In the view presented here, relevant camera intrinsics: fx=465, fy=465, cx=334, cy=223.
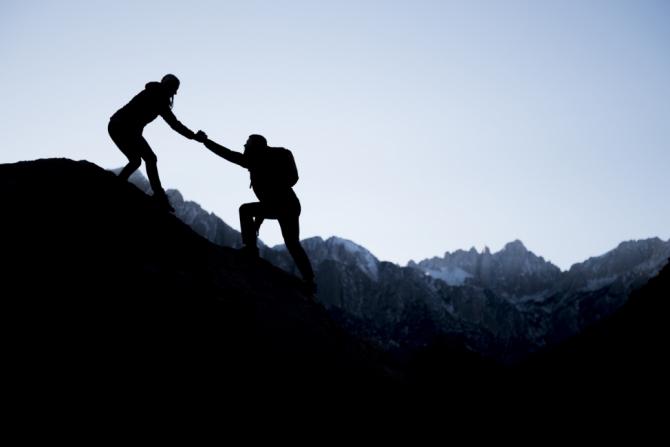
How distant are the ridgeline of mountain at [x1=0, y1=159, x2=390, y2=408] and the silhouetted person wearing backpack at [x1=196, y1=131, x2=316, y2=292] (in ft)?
4.19

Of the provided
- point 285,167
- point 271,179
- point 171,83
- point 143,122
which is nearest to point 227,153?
point 271,179

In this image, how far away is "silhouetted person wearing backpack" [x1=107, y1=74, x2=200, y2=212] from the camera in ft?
33.2

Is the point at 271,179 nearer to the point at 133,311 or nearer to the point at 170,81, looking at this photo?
the point at 170,81

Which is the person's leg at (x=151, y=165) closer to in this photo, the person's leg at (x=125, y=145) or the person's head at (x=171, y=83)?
the person's leg at (x=125, y=145)

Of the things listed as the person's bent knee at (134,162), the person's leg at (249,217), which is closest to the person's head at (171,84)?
the person's bent knee at (134,162)

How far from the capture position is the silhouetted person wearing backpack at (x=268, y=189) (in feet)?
32.0

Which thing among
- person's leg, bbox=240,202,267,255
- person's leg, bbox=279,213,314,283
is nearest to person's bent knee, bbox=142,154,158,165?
person's leg, bbox=240,202,267,255

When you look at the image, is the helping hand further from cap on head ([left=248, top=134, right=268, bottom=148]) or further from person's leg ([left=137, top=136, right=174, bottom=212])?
cap on head ([left=248, top=134, right=268, bottom=148])

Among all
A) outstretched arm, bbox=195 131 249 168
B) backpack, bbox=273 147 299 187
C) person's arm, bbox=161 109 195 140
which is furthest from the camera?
person's arm, bbox=161 109 195 140

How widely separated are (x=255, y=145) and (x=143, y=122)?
8.71ft

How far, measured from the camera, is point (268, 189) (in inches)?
392

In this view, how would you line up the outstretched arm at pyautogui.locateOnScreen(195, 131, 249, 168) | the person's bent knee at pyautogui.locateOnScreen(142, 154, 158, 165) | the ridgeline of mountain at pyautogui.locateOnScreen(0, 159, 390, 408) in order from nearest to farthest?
the ridgeline of mountain at pyautogui.locateOnScreen(0, 159, 390, 408) → the outstretched arm at pyautogui.locateOnScreen(195, 131, 249, 168) → the person's bent knee at pyautogui.locateOnScreen(142, 154, 158, 165)

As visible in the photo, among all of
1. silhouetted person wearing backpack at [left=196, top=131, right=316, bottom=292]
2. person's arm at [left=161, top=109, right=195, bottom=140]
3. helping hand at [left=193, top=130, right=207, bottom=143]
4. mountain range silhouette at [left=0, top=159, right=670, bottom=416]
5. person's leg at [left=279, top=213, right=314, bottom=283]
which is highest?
person's arm at [left=161, top=109, right=195, bottom=140]

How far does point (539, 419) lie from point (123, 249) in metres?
7.99
